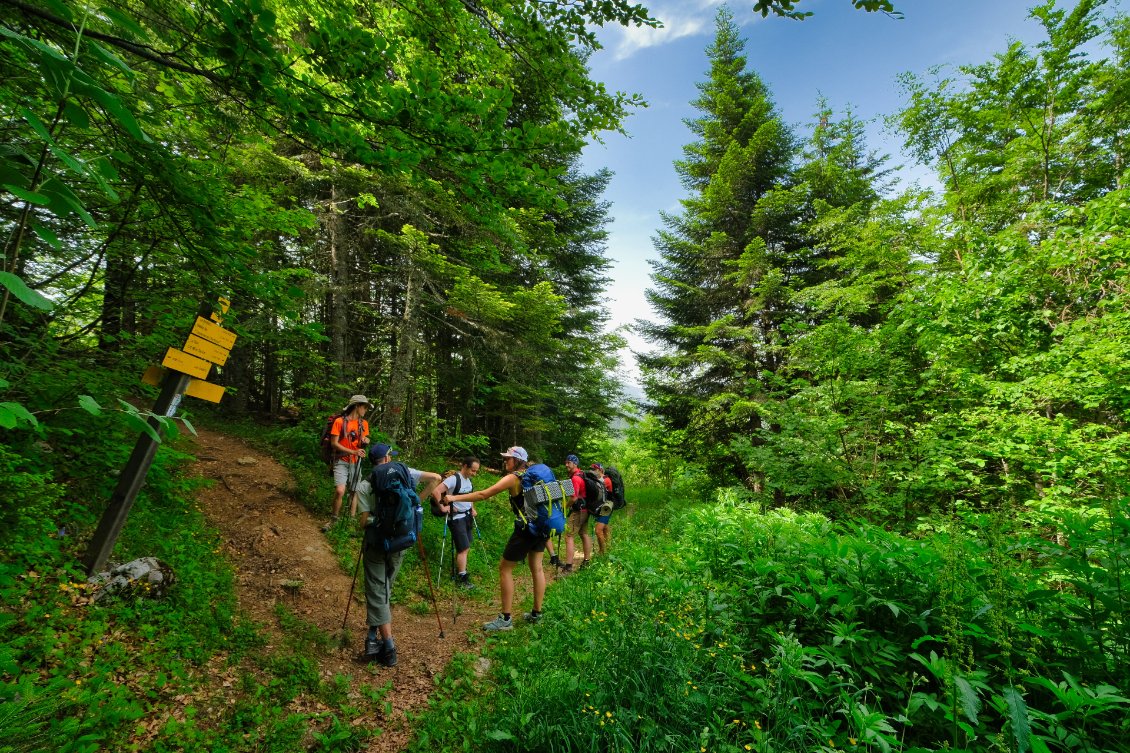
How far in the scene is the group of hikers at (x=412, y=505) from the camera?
14.6 feet

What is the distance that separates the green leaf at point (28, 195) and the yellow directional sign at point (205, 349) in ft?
11.2

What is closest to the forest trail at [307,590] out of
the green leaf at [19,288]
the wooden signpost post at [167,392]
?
the wooden signpost post at [167,392]

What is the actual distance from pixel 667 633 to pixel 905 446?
7.47 meters

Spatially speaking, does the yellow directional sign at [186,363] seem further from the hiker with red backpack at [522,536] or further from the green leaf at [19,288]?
the green leaf at [19,288]

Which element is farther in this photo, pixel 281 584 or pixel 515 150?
pixel 281 584

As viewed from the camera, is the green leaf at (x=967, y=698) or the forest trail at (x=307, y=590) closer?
the green leaf at (x=967, y=698)

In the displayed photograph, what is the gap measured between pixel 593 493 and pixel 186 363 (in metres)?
6.51

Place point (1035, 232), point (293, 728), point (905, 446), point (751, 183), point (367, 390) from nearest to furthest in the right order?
1. point (293, 728)
2. point (905, 446)
3. point (1035, 232)
4. point (367, 390)
5. point (751, 183)

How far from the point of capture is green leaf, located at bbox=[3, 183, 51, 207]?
872 millimetres

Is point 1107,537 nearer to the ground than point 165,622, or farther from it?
farther from it

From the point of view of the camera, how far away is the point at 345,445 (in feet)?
23.2

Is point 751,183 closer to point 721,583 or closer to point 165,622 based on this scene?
point 721,583

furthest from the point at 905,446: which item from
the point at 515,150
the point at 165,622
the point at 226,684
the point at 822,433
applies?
the point at 165,622

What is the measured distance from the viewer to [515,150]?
2.97 m
